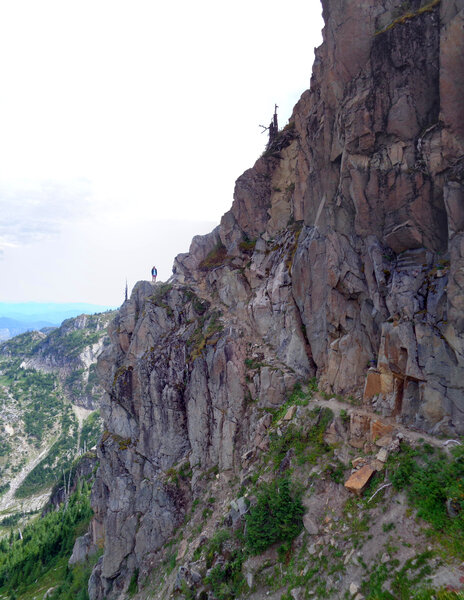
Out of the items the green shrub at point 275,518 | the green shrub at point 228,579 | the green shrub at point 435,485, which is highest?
the green shrub at point 435,485

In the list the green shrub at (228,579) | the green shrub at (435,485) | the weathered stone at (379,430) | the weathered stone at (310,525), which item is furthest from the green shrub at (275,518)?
the green shrub at (435,485)

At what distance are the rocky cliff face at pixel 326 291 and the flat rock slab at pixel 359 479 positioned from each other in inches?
133

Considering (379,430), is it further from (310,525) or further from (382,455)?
(310,525)

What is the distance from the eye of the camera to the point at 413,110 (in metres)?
18.7

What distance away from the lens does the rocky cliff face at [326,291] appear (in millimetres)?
16875

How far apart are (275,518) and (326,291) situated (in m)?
15.1

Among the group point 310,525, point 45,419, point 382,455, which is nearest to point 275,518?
point 310,525

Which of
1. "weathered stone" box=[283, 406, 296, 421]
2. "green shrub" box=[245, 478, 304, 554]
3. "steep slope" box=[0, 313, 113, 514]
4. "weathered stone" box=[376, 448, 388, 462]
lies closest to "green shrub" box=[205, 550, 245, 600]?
"green shrub" box=[245, 478, 304, 554]

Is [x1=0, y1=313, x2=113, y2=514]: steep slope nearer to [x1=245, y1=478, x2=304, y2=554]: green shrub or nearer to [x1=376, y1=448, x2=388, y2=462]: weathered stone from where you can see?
[x1=245, y1=478, x2=304, y2=554]: green shrub

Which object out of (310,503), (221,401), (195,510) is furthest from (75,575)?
(310,503)

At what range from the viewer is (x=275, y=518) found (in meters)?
16.7

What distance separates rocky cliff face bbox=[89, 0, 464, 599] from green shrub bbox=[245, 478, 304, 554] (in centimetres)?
496

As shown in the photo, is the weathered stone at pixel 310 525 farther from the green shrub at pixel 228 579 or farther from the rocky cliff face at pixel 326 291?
the rocky cliff face at pixel 326 291

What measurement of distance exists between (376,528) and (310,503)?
390 centimetres
